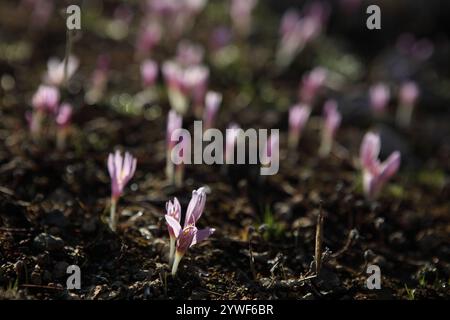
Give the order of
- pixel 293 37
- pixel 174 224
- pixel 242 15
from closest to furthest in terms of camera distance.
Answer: pixel 174 224
pixel 293 37
pixel 242 15

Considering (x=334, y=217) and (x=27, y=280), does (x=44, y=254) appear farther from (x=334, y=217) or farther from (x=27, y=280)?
(x=334, y=217)

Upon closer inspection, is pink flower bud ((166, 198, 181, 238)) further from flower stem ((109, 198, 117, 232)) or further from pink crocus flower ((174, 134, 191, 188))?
pink crocus flower ((174, 134, 191, 188))

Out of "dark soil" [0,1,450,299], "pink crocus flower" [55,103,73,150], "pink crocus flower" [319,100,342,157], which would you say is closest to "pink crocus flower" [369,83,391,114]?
"dark soil" [0,1,450,299]

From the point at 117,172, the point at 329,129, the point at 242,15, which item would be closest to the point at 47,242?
the point at 117,172

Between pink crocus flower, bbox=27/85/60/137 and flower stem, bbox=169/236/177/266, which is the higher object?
pink crocus flower, bbox=27/85/60/137

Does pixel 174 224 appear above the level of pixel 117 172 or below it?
below

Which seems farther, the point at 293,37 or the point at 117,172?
the point at 293,37

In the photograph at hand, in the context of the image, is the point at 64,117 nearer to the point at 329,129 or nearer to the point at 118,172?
the point at 118,172

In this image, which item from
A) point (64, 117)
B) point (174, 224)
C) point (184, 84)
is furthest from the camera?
point (184, 84)
